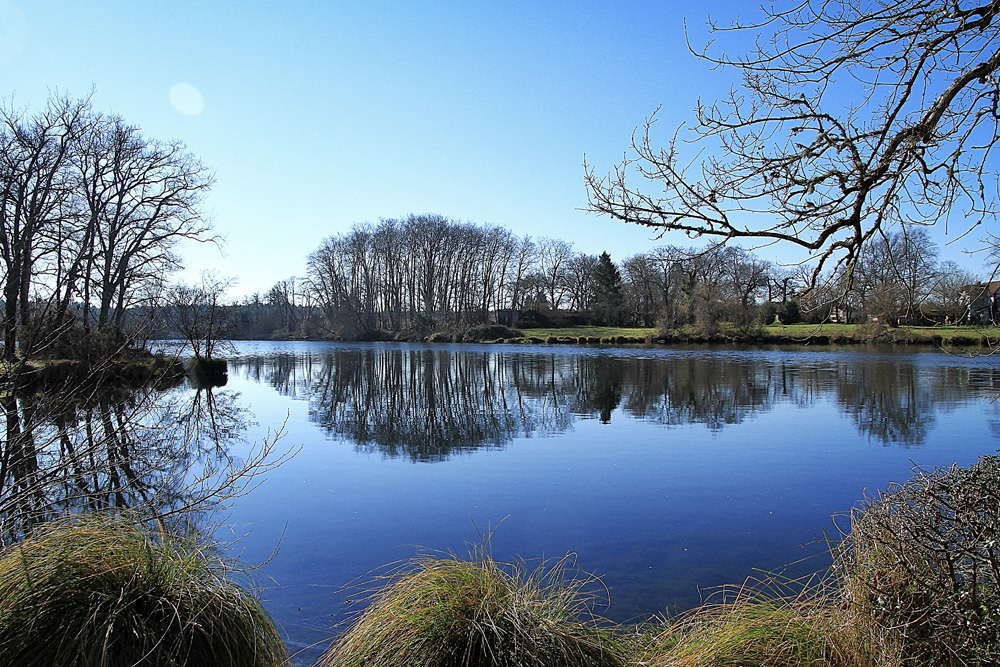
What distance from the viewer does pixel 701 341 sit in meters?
53.3

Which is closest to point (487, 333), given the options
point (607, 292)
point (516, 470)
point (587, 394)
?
point (607, 292)

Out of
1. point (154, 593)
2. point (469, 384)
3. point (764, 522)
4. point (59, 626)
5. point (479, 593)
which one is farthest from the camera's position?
point (469, 384)

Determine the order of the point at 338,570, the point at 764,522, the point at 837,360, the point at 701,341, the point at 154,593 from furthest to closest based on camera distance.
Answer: the point at 701,341 < the point at 837,360 < the point at 764,522 < the point at 338,570 < the point at 154,593

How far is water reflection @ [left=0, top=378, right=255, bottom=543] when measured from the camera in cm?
361

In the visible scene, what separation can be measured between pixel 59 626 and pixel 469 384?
20.8 meters

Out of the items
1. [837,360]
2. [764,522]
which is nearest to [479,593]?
[764,522]

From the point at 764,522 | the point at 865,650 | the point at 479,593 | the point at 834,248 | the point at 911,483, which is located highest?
the point at 834,248

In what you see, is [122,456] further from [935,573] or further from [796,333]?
[796,333]

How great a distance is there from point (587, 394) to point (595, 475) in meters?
10.6

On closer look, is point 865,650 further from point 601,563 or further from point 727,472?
point 727,472

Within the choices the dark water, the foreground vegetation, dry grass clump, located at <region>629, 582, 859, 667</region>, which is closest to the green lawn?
Result: the dark water

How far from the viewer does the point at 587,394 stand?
20.0 metres

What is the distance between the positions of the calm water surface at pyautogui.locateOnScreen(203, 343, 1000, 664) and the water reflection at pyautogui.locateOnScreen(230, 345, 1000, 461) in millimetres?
121

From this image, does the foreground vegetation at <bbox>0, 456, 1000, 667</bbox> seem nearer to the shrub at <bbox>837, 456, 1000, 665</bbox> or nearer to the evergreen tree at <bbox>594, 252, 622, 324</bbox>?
the shrub at <bbox>837, 456, 1000, 665</bbox>
